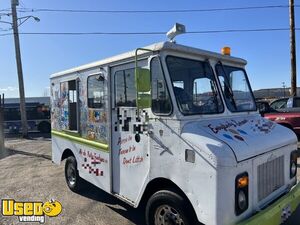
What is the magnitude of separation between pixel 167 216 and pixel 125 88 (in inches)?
75.4

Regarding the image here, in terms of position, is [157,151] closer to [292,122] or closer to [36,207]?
[36,207]

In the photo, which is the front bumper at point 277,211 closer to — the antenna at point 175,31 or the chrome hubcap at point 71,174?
the antenna at point 175,31

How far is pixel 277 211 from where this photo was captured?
366cm

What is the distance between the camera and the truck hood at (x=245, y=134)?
359 centimetres

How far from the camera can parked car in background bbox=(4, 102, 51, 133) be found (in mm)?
23125

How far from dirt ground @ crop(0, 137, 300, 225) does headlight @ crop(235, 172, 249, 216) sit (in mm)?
1787

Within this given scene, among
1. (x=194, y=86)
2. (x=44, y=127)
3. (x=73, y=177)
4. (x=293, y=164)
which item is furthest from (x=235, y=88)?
(x=44, y=127)

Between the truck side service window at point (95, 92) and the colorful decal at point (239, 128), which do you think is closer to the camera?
the colorful decal at point (239, 128)

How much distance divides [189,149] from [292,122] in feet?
30.2

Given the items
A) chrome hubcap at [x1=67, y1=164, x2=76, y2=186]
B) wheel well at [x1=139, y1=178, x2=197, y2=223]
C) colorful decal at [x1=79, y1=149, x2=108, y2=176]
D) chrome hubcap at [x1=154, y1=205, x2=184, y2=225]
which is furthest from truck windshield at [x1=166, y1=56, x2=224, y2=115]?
chrome hubcap at [x1=67, y1=164, x2=76, y2=186]

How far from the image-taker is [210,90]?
4.48 m

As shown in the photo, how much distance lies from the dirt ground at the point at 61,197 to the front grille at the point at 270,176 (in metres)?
1.06

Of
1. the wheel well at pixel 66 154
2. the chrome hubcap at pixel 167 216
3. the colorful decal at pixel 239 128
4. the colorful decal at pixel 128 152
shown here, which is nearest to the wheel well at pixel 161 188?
the chrome hubcap at pixel 167 216

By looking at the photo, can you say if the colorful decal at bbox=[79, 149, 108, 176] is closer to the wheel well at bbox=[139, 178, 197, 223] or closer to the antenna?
the wheel well at bbox=[139, 178, 197, 223]
